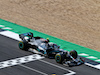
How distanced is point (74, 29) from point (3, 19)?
6.69 meters

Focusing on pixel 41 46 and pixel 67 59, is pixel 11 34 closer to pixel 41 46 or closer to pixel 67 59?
pixel 41 46

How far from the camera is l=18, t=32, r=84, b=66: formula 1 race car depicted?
→ 2223 centimetres

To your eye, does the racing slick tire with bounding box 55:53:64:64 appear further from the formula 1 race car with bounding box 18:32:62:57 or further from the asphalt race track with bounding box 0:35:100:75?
the formula 1 race car with bounding box 18:32:62:57

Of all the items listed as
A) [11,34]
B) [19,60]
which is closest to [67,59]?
[19,60]

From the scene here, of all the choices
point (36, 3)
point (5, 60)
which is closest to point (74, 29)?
point (36, 3)

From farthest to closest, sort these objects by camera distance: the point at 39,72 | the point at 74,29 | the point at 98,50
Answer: the point at 74,29 → the point at 98,50 → the point at 39,72

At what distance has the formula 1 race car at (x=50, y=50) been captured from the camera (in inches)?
875

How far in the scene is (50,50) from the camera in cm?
2311

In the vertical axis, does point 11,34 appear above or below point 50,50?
above

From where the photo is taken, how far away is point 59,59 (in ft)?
72.7

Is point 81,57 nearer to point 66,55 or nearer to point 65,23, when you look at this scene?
point 66,55

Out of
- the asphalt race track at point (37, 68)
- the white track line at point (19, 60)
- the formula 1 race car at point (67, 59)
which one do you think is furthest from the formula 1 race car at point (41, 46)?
the formula 1 race car at point (67, 59)

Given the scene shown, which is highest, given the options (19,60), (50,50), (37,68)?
(50,50)

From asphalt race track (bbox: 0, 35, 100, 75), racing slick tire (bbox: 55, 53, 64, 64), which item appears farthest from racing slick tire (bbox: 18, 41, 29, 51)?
racing slick tire (bbox: 55, 53, 64, 64)
